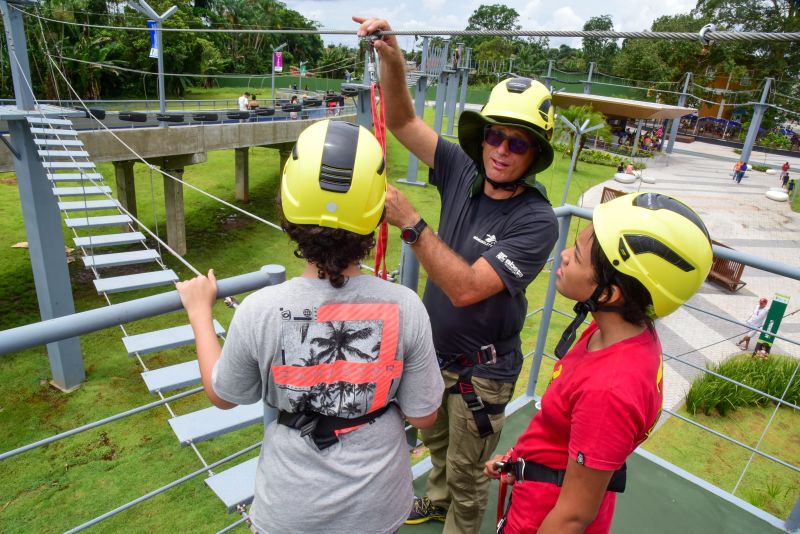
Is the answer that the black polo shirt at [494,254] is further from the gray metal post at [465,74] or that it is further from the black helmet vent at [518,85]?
the gray metal post at [465,74]

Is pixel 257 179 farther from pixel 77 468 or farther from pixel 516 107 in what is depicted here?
pixel 516 107

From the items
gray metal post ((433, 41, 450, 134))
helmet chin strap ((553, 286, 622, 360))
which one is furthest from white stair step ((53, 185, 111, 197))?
gray metal post ((433, 41, 450, 134))

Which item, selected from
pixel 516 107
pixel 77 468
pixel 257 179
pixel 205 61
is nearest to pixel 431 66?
pixel 257 179

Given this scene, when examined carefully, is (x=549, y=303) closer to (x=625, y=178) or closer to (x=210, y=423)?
(x=210, y=423)

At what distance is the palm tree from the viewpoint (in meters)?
1.31

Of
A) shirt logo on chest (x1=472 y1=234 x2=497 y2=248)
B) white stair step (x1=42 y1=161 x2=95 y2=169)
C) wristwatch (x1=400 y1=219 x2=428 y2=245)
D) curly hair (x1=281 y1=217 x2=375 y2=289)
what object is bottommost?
white stair step (x1=42 y1=161 x2=95 y2=169)

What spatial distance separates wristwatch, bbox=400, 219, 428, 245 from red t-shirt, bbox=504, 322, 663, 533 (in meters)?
0.67

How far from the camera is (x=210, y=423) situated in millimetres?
3826

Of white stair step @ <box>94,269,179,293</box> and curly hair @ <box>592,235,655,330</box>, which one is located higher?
curly hair @ <box>592,235,655,330</box>

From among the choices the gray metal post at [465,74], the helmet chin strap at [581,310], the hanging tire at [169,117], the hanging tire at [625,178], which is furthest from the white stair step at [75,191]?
the hanging tire at [625,178]

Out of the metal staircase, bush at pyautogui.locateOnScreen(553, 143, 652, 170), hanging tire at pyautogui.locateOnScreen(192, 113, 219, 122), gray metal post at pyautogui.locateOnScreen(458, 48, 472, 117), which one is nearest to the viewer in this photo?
the metal staircase

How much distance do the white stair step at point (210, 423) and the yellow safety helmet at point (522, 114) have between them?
245 centimetres

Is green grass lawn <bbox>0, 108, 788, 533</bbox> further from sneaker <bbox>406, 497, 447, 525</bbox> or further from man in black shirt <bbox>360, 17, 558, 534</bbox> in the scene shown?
man in black shirt <bbox>360, 17, 558, 534</bbox>

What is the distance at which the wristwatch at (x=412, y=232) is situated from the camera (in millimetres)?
1809
